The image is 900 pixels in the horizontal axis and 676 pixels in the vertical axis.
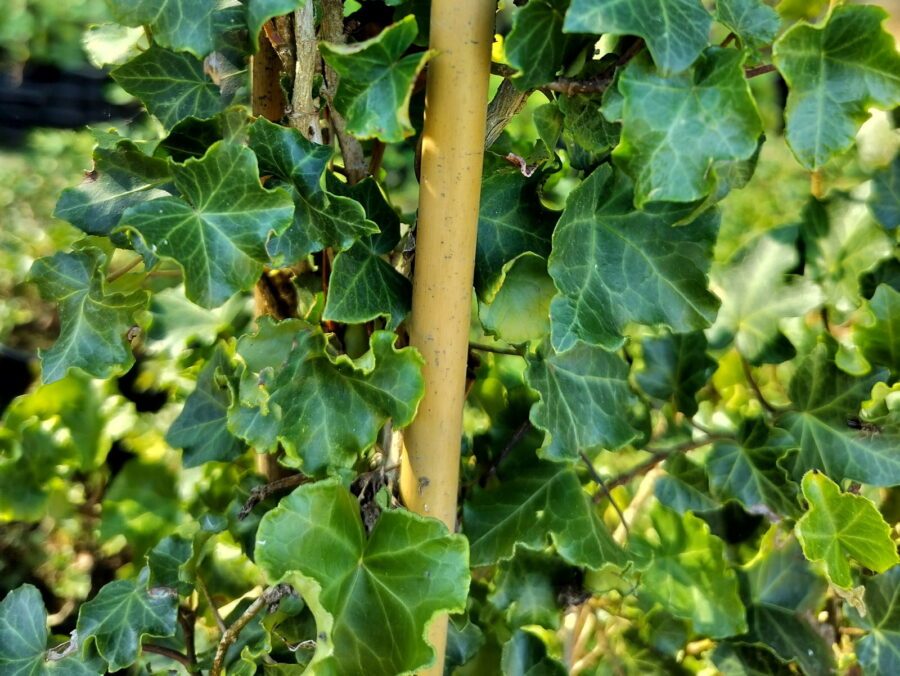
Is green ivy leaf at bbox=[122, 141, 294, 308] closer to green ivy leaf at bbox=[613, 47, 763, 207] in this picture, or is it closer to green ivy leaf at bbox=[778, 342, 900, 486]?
green ivy leaf at bbox=[613, 47, 763, 207]

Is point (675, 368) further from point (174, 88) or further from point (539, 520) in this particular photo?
point (174, 88)

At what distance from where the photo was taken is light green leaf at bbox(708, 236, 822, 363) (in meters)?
0.78

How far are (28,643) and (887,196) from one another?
0.78m

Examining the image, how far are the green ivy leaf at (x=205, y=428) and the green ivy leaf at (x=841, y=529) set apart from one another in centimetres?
44

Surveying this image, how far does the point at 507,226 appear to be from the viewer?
0.56 metres

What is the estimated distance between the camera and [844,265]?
770 mm

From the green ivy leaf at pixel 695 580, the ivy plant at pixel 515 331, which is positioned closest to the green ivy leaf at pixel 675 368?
the ivy plant at pixel 515 331

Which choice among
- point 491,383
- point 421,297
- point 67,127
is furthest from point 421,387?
point 67,127

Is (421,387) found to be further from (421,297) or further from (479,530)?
(479,530)

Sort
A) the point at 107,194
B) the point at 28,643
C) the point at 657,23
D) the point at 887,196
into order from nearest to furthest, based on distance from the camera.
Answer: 1. the point at 657,23
2. the point at 107,194
3. the point at 28,643
4. the point at 887,196

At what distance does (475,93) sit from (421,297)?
13 centimetres

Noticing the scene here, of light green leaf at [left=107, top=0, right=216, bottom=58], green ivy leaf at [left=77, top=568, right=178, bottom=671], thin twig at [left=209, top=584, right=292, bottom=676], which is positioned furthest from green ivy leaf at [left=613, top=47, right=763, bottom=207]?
green ivy leaf at [left=77, top=568, right=178, bottom=671]

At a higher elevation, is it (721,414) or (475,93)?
(475,93)

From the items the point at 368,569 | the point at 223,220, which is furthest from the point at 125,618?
the point at 223,220
